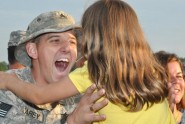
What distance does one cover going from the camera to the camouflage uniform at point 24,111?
415 cm

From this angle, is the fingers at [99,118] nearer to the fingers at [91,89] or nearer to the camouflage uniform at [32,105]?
the fingers at [91,89]

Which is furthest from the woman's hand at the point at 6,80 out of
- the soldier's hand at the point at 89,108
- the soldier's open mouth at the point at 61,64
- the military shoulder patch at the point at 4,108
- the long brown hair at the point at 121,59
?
the soldier's open mouth at the point at 61,64

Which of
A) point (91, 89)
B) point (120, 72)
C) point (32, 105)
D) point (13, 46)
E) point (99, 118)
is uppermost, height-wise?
point (120, 72)

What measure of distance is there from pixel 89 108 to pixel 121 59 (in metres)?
0.44

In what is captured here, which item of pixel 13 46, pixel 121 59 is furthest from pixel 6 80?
pixel 13 46

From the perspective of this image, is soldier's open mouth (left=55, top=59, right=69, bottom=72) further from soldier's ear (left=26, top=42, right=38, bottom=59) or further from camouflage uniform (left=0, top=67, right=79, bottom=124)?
camouflage uniform (left=0, top=67, right=79, bottom=124)

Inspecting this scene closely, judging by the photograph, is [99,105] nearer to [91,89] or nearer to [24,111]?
[91,89]

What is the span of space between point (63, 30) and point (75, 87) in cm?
130

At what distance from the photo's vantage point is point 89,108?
382cm

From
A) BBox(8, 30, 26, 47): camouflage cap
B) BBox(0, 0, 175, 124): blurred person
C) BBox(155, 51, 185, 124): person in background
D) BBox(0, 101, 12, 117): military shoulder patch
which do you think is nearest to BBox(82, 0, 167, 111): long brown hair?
BBox(0, 0, 175, 124): blurred person

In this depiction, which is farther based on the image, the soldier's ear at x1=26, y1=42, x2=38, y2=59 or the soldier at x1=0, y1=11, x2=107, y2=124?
the soldier's ear at x1=26, y1=42, x2=38, y2=59

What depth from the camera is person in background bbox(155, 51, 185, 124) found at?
5762mm

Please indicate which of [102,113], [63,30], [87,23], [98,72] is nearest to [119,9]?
[87,23]

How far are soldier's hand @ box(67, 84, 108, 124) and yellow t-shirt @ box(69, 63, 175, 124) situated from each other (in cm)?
6
